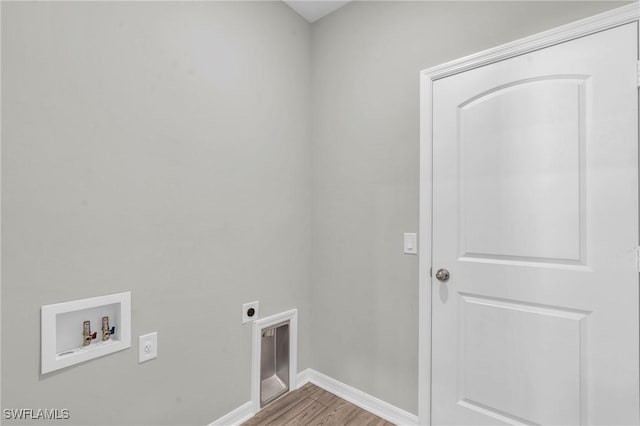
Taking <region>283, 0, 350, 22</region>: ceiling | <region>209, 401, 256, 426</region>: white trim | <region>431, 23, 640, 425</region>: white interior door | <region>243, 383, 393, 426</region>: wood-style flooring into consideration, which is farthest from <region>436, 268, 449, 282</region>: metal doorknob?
<region>283, 0, 350, 22</region>: ceiling

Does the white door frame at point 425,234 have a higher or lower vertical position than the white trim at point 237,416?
higher

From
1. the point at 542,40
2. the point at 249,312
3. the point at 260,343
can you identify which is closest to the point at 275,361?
the point at 260,343

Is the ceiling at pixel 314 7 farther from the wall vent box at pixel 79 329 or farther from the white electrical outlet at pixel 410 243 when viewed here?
the wall vent box at pixel 79 329

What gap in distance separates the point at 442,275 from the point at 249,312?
1.12 m

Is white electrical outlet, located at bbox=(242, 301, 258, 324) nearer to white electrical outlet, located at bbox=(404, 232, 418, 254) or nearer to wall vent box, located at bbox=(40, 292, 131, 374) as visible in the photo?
wall vent box, located at bbox=(40, 292, 131, 374)

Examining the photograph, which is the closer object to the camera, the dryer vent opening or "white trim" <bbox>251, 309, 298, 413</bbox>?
"white trim" <bbox>251, 309, 298, 413</bbox>

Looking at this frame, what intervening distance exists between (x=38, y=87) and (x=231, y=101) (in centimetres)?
84

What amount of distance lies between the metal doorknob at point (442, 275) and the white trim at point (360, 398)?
2.66 ft

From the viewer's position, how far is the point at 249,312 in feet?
5.96

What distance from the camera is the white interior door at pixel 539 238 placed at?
120 centimetres

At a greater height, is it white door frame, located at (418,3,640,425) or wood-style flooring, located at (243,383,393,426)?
white door frame, located at (418,3,640,425)

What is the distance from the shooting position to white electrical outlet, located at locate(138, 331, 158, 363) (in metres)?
1.37

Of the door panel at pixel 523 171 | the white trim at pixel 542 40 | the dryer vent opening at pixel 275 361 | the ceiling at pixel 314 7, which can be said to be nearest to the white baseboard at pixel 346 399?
the dryer vent opening at pixel 275 361

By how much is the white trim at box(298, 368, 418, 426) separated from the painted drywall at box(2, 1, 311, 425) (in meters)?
0.59
